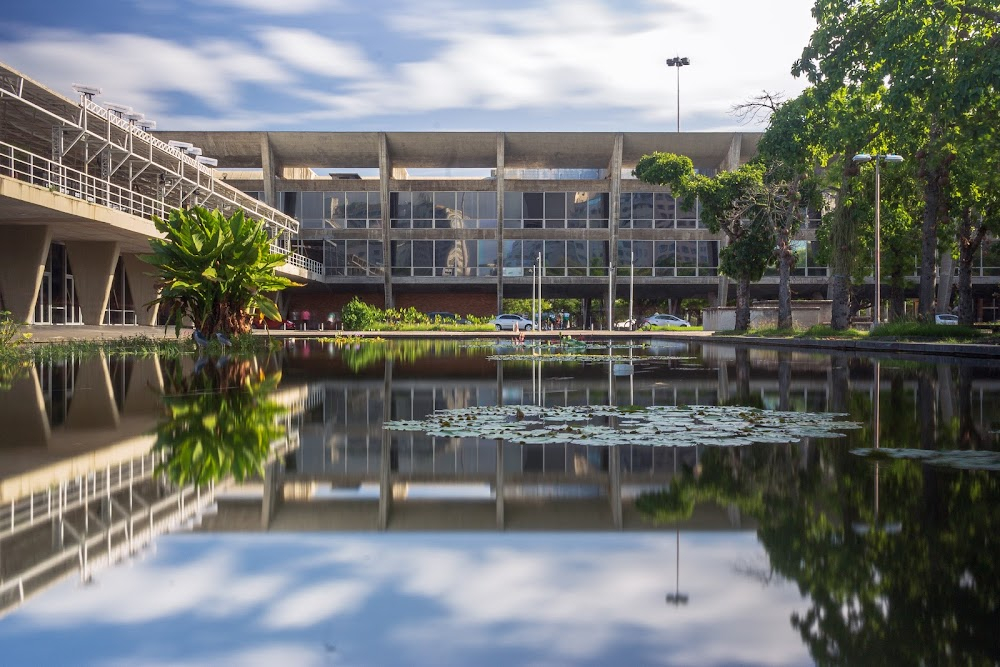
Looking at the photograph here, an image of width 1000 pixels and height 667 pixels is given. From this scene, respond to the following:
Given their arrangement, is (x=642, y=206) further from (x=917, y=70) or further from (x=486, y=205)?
(x=917, y=70)

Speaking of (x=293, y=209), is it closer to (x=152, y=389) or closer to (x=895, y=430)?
(x=152, y=389)

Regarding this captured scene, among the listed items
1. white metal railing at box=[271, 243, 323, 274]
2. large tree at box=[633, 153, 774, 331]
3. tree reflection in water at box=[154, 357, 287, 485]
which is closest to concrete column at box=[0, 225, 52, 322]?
tree reflection in water at box=[154, 357, 287, 485]

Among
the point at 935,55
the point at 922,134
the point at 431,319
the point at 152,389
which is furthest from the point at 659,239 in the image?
the point at 152,389

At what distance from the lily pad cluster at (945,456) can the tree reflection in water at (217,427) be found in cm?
477

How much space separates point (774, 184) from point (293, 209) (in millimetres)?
36664

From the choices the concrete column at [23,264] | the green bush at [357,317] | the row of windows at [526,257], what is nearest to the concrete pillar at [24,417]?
the concrete column at [23,264]

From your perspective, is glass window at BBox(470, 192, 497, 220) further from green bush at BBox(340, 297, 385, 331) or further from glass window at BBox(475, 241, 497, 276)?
green bush at BBox(340, 297, 385, 331)

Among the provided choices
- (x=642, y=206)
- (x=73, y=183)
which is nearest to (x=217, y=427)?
(x=73, y=183)

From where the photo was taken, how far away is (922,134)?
30203 mm

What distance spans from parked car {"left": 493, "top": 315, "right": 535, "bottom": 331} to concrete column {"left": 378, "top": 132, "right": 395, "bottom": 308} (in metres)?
8.32

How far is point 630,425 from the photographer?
9320 millimetres

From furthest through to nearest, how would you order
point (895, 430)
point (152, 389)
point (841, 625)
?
point (152, 389) < point (895, 430) < point (841, 625)

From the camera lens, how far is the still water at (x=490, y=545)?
10.9 feet

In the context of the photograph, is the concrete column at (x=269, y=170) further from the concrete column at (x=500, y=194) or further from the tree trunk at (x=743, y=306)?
the tree trunk at (x=743, y=306)
